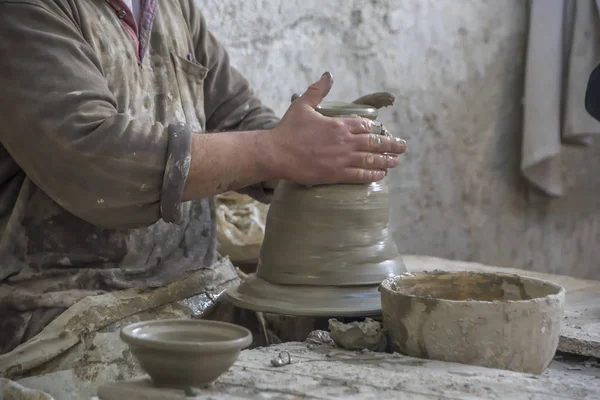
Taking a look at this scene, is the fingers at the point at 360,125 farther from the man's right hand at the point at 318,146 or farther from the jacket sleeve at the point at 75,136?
the jacket sleeve at the point at 75,136

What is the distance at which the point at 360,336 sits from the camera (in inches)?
66.1

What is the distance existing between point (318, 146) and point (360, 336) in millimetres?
461

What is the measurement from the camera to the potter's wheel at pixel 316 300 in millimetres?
1837

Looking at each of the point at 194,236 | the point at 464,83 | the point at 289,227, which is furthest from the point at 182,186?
the point at 464,83

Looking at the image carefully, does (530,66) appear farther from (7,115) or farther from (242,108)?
(7,115)

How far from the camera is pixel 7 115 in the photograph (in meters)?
1.78

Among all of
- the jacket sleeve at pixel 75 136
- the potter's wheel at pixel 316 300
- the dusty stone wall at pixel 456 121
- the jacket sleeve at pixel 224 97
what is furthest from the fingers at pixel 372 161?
the dusty stone wall at pixel 456 121

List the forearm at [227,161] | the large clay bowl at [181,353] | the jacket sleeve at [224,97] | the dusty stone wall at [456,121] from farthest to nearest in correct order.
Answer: the dusty stone wall at [456,121]
the jacket sleeve at [224,97]
the forearm at [227,161]
the large clay bowl at [181,353]

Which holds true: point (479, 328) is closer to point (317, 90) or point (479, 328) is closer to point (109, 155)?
point (317, 90)

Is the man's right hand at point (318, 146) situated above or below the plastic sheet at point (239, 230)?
above

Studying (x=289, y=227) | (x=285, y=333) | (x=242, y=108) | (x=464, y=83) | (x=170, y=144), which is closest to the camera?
(x=170, y=144)

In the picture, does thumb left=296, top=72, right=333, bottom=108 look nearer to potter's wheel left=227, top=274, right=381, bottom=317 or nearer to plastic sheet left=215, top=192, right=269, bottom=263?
potter's wheel left=227, top=274, right=381, bottom=317

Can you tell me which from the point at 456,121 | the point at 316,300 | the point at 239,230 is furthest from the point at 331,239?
the point at 456,121

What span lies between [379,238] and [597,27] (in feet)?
7.77
